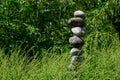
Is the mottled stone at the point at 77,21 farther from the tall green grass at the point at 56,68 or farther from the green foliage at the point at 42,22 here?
the green foliage at the point at 42,22

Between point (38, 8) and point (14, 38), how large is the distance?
2.34 feet

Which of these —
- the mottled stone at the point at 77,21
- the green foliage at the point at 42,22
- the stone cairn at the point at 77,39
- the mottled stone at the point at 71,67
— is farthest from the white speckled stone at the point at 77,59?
the green foliage at the point at 42,22

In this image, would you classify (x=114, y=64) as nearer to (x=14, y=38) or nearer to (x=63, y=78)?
(x=63, y=78)

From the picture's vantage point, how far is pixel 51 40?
256 inches

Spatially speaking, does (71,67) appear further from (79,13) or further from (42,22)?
(42,22)

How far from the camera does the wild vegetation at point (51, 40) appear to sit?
4.86 meters

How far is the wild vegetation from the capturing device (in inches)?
191

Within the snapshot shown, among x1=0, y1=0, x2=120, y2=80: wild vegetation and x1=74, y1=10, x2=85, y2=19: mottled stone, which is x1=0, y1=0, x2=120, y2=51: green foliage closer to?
x1=0, y1=0, x2=120, y2=80: wild vegetation

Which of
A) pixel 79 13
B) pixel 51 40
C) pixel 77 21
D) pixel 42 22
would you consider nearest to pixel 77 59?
pixel 77 21

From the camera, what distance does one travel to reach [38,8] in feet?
21.5

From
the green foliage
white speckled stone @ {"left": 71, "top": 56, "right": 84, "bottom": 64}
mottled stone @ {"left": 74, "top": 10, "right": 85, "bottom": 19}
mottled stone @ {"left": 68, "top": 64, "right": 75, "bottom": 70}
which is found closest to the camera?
mottled stone @ {"left": 68, "top": 64, "right": 75, "bottom": 70}

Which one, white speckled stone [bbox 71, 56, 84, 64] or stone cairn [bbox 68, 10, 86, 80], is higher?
stone cairn [bbox 68, 10, 86, 80]

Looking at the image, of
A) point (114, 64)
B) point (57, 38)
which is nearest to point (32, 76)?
point (114, 64)

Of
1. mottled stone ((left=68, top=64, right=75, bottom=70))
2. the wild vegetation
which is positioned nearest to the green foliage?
the wild vegetation
